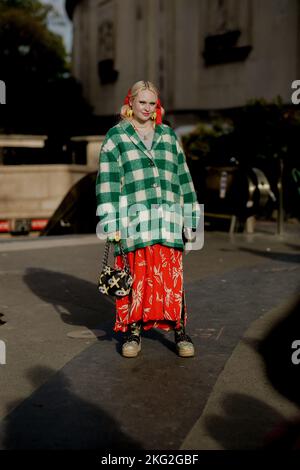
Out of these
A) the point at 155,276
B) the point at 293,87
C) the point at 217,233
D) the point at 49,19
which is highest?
the point at 49,19

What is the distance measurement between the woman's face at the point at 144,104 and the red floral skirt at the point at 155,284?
2.60 ft

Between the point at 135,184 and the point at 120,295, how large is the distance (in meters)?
0.68

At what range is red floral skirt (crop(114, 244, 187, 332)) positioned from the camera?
4.46 m

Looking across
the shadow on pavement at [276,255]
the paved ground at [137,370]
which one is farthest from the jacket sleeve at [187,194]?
the shadow on pavement at [276,255]

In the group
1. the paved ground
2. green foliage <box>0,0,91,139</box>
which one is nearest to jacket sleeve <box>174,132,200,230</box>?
the paved ground

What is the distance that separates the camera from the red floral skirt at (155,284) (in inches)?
176

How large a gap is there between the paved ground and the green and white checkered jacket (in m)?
0.78

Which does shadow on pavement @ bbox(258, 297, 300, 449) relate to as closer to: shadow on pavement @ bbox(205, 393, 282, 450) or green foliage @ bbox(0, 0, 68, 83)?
shadow on pavement @ bbox(205, 393, 282, 450)

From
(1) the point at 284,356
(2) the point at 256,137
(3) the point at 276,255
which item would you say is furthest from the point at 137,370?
(2) the point at 256,137

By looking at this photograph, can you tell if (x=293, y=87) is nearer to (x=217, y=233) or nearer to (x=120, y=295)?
(x=217, y=233)

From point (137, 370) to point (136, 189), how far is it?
1.08 metres

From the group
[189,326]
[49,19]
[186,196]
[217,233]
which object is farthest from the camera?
[49,19]

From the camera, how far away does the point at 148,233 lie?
14.6 feet
